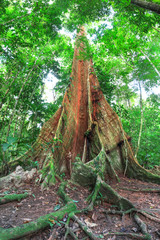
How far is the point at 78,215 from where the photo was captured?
2.04 meters

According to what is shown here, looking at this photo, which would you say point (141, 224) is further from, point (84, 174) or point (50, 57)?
point (50, 57)

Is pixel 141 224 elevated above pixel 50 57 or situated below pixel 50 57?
below

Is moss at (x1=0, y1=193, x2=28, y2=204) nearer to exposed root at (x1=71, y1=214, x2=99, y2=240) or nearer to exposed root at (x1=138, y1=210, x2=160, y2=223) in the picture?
exposed root at (x1=71, y1=214, x2=99, y2=240)

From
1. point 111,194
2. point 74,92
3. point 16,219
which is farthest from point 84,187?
point 74,92

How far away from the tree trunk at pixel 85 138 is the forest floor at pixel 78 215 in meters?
0.67

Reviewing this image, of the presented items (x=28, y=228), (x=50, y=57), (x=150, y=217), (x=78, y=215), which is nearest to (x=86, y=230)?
(x=78, y=215)

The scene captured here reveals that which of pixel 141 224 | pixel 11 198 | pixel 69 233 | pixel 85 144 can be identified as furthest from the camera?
pixel 85 144

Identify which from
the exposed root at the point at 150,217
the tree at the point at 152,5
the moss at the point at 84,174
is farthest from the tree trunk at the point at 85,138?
the tree at the point at 152,5

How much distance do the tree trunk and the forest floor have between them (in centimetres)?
67

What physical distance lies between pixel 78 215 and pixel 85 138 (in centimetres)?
246

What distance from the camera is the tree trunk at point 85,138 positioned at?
377 centimetres

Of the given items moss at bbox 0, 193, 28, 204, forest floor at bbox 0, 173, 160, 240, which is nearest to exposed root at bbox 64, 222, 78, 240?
forest floor at bbox 0, 173, 160, 240

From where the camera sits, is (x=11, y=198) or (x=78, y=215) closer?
(x=78, y=215)

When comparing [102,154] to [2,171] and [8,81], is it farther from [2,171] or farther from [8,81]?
[8,81]
